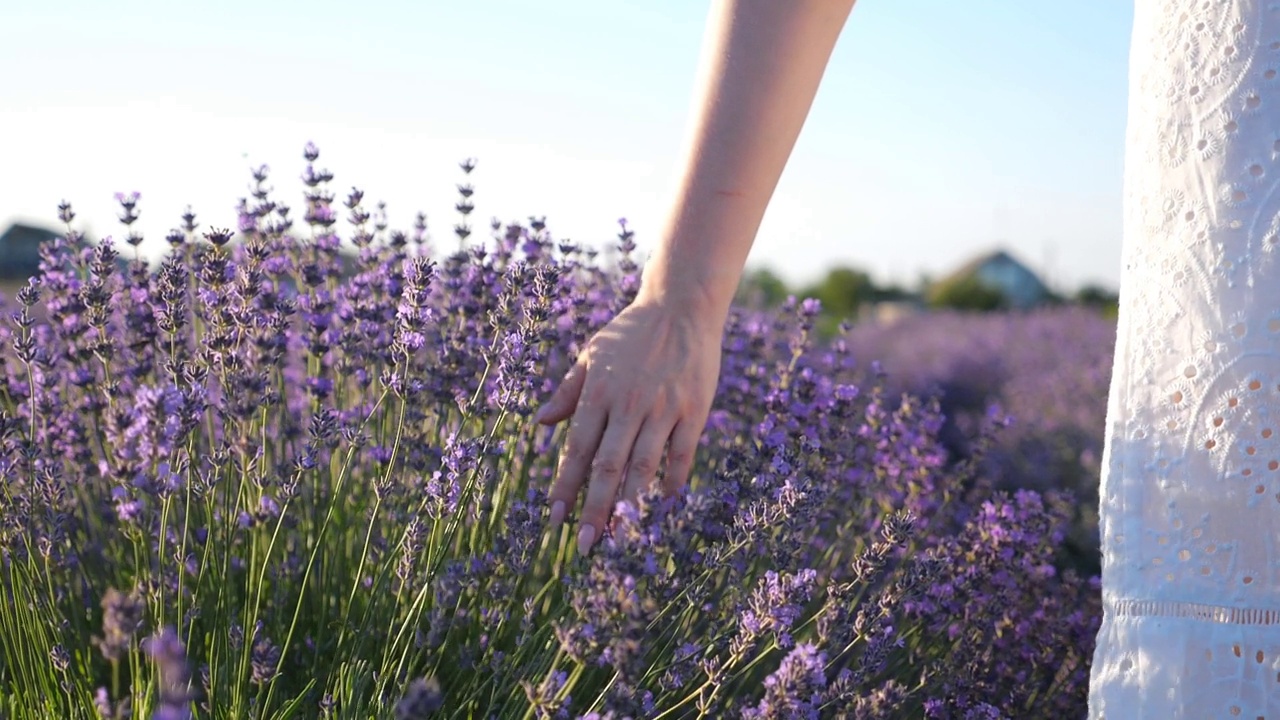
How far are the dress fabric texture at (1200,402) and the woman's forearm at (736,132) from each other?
0.50 metres

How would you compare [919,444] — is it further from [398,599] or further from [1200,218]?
[398,599]

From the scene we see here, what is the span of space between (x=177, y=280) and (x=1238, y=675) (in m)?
1.54

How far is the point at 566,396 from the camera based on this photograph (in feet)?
5.90

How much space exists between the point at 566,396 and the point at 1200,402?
0.91m

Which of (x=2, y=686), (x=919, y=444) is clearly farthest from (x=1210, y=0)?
(x=2, y=686)

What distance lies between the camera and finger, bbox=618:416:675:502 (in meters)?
1.67

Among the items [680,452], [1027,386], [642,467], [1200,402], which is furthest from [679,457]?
[1027,386]

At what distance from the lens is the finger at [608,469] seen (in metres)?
1.66

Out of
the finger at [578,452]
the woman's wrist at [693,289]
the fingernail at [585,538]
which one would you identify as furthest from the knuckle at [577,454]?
the woman's wrist at [693,289]

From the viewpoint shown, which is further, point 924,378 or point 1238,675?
point 924,378

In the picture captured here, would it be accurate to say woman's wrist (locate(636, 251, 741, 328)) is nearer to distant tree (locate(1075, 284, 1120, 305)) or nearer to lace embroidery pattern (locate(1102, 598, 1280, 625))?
lace embroidery pattern (locate(1102, 598, 1280, 625))

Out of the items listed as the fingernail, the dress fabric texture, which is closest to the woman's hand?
the fingernail

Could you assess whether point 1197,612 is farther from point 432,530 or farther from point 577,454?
point 432,530

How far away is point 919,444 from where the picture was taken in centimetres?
249
